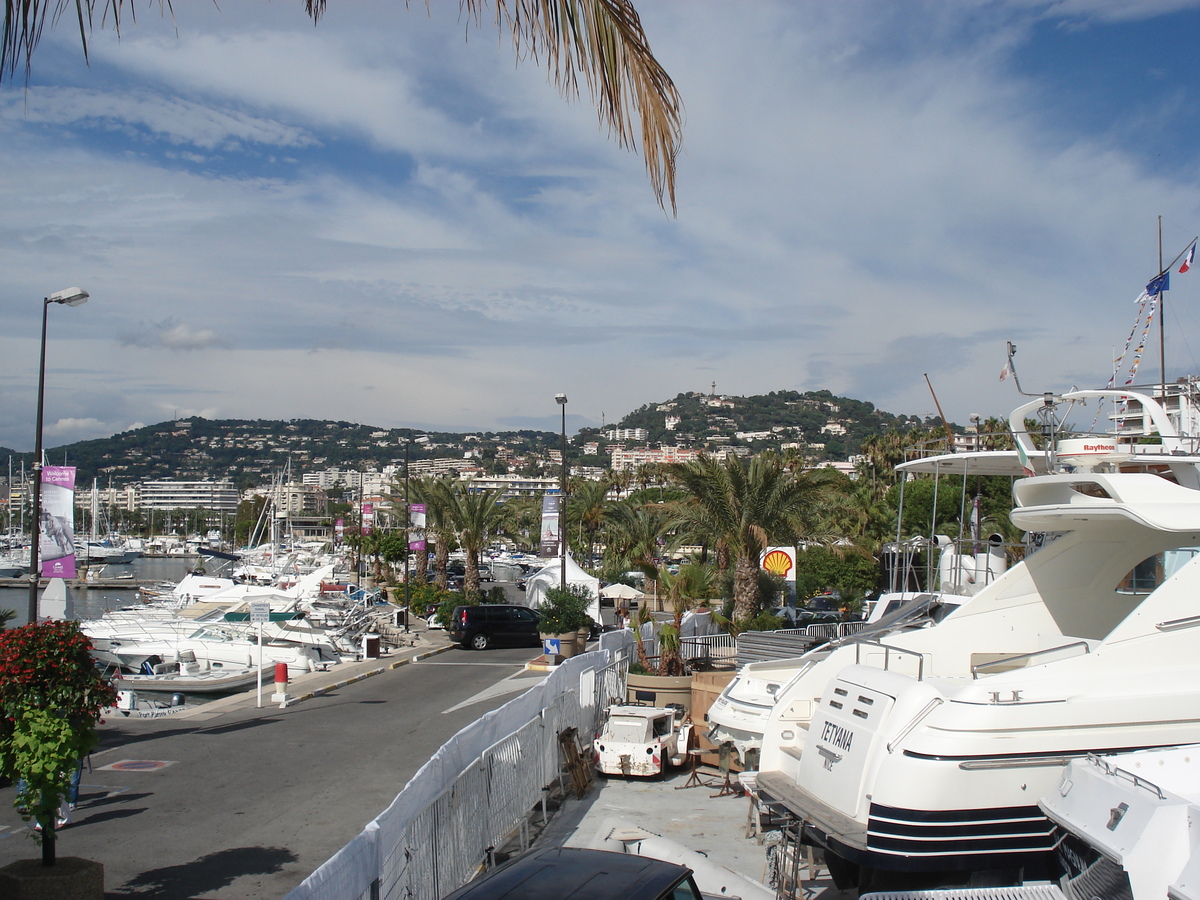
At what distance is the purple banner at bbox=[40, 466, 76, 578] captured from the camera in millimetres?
16656

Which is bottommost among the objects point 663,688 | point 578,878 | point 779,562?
point 663,688

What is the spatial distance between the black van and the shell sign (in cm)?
812

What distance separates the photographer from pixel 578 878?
522 cm

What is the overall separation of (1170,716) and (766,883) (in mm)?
3577

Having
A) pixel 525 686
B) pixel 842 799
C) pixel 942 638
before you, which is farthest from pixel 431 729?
pixel 842 799

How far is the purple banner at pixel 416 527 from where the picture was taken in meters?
34.8

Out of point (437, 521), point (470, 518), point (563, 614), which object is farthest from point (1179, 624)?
point (437, 521)

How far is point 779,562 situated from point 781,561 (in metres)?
0.07

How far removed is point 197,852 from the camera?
9547 millimetres

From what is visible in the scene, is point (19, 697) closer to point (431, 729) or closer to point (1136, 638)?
point (1136, 638)

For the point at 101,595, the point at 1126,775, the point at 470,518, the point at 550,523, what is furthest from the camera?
the point at 101,595

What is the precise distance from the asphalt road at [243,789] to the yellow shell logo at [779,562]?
334 inches

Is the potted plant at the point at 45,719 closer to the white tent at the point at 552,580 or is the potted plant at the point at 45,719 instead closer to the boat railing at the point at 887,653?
the boat railing at the point at 887,653

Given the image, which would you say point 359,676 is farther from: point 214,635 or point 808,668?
point 808,668
